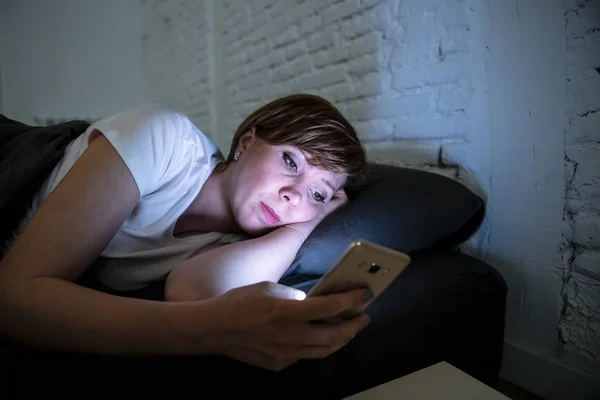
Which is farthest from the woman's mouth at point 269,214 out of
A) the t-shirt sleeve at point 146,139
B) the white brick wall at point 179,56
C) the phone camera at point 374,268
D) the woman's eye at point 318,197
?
the white brick wall at point 179,56

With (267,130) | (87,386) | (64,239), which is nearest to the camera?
(87,386)

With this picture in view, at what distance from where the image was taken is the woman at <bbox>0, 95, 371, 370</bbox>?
0.56 meters

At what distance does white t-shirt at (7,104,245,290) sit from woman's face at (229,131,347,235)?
10 cm

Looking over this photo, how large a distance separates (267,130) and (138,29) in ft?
11.0

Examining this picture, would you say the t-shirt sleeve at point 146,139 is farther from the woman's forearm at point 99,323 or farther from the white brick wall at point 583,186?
the white brick wall at point 583,186

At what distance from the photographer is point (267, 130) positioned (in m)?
1.02

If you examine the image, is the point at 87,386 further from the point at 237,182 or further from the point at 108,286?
the point at 237,182

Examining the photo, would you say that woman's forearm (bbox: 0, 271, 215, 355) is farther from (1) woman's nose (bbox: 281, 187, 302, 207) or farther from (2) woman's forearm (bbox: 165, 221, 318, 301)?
(1) woman's nose (bbox: 281, 187, 302, 207)

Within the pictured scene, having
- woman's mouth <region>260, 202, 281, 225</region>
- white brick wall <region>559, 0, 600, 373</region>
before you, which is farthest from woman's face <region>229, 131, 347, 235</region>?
white brick wall <region>559, 0, 600, 373</region>

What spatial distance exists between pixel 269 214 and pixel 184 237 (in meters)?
0.22

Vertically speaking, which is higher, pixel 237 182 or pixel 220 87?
pixel 220 87

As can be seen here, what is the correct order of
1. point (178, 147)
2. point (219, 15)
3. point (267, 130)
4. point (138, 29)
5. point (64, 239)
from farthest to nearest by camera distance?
1. point (138, 29)
2. point (219, 15)
3. point (267, 130)
4. point (178, 147)
5. point (64, 239)

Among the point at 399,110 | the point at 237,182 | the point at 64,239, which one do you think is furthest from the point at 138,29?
the point at 64,239

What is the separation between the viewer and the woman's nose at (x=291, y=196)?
0.92 metres
